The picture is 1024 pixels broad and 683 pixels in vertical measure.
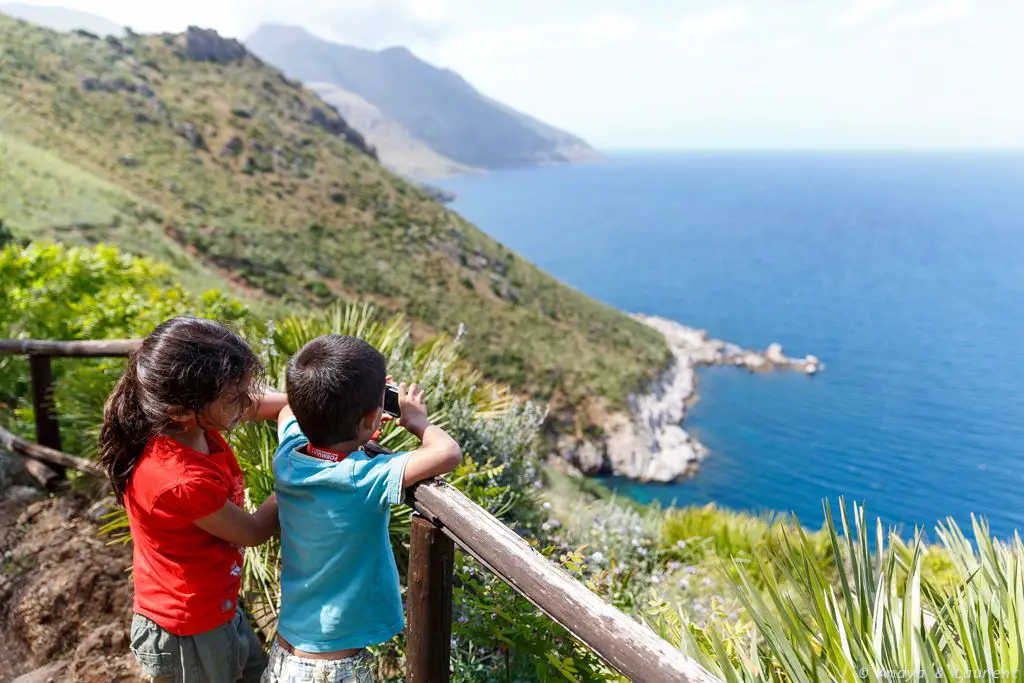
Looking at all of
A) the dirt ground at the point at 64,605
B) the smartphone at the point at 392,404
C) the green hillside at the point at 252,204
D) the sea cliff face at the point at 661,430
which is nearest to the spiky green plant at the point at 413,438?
the dirt ground at the point at 64,605

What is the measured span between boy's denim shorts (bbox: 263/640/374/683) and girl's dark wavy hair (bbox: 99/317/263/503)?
2.14 ft

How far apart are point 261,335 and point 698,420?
39.9 metres

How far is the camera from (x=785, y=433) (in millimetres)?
38438

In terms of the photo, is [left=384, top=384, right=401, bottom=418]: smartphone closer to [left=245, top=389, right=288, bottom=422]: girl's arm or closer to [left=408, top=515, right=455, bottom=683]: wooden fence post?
[left=408, top=515, right=455, bottom=683]: wooden fence post

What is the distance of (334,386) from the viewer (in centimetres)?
162

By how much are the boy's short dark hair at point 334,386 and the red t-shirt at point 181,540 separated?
13.6 inches

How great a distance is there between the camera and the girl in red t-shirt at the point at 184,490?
5.61 feet

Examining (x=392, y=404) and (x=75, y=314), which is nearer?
(x=392, y=404)

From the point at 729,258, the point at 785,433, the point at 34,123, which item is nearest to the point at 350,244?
the point at 34,123

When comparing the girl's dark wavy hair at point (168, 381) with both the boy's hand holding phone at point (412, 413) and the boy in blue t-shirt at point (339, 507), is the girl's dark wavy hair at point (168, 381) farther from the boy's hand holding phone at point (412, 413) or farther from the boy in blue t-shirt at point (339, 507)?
the boy's hand holding phone at point (412, 413)

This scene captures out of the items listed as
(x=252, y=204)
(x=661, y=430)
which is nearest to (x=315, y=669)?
(x=661, y=430)

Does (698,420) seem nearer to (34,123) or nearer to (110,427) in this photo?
(34,123)

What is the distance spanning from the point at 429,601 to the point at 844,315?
57.6 meters

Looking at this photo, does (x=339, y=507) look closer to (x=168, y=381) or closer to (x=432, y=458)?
(x=432, y=458)
